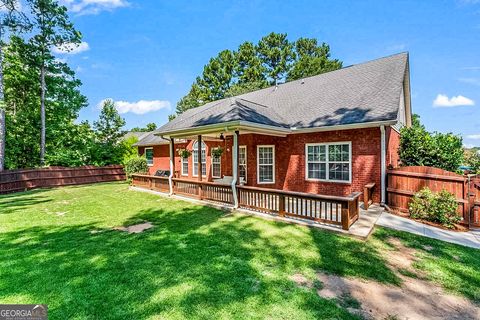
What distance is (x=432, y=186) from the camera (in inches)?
270

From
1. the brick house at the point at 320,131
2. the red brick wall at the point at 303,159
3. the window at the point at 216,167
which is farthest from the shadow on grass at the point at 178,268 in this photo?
the window at the point at 216,167

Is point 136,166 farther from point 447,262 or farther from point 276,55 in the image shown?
point 276,55

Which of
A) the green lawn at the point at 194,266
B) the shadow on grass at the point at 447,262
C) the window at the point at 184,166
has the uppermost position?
the window at the point at 184,166

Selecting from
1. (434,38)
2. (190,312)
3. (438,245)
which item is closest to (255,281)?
(190,312)

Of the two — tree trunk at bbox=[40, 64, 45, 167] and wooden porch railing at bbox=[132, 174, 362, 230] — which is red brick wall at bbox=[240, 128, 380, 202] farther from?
tree trunk at bbox=[40, 64, 45, 167]

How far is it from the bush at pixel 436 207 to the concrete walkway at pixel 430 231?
342 millimetres

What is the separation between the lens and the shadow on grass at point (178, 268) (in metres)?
3.00

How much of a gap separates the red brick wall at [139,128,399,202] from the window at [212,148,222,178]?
46 centimetres

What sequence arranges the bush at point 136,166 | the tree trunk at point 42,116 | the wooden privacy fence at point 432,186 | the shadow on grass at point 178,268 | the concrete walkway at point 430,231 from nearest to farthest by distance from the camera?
1. the shadow on grass at point 178,268
2. the concrete walkway at point 430,231
3. the wooden privacy fence at point 432,186
4. the bush at point 136,166
5. the tree trunk at point 42,116

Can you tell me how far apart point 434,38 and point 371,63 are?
2.77 meters

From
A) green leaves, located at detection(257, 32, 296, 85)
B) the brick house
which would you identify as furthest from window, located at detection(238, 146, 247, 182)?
green leaves, located at detection(257, 32, 296, 85)

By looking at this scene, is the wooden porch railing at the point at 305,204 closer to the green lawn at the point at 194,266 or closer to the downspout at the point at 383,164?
the green lawn at the point at 194,266

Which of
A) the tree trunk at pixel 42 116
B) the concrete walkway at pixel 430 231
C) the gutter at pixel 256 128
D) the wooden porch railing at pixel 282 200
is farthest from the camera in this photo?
the tree trunk at pixel 42 116

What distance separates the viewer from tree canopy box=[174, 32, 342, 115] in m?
34.0
